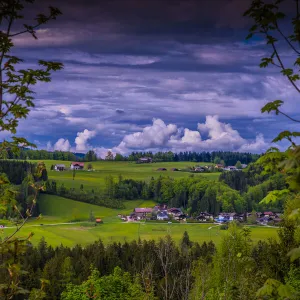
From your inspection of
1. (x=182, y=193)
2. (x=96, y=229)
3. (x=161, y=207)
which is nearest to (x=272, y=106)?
(x=96, y=229)

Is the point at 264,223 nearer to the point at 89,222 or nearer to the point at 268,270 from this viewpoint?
the point at 89,222

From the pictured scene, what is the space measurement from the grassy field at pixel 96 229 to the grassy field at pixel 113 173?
1546 cm

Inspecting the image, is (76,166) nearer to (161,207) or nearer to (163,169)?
(163,169)

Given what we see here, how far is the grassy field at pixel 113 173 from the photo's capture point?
14900 centimetres

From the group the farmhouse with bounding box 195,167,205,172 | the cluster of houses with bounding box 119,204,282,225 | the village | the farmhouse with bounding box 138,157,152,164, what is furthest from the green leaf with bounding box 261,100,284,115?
the farmhouse with bounding box 138,157,152,164

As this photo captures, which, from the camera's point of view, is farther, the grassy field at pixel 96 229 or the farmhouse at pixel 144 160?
the farmhouse at pixel 144 160

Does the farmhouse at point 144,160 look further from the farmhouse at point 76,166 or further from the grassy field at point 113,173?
the farmhouse at point 76,166

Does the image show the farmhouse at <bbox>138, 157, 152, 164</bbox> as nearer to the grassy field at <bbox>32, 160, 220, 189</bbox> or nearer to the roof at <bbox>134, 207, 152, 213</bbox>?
the grassy field at <bbox>32, 160, 220, 189</bbox>

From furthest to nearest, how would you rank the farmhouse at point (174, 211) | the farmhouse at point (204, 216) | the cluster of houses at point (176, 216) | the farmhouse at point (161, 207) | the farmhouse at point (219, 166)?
the farmhouse at point (219, 166) → the farmhouse at point (161, 207) → the farmhouse at point (174, 211) → the farmhouse at point (204, 216) → the cluster of houses at point (176, 216)

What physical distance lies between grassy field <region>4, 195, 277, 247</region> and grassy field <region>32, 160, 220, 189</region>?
1546cm

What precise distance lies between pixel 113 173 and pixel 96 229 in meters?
59.6

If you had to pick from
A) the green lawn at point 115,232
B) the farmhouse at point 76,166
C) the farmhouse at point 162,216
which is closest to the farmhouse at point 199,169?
the farmhouse at point 76,166

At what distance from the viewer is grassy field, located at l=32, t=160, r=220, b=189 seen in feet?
489

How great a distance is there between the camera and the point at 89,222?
116 m
